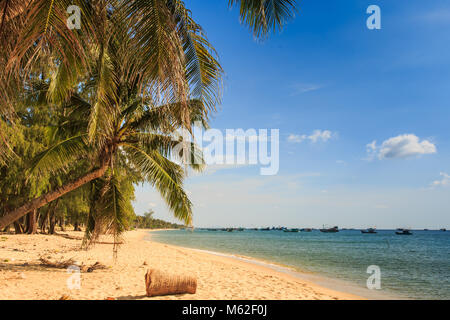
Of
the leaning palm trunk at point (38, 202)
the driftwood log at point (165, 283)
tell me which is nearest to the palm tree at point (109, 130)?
the leaning palm trunk at point (38, 202)

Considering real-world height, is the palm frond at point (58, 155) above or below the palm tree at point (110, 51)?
below

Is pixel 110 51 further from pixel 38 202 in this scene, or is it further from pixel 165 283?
pixel 165 283

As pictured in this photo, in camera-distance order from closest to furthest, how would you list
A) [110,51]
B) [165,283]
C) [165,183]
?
[165,283], [110,51], [165,183]

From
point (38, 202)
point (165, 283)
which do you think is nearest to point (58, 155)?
point (38, 202)

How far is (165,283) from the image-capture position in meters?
6.39

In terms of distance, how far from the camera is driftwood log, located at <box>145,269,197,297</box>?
630cm

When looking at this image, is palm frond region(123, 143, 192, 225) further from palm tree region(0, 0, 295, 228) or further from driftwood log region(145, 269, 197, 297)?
driftwood log region(145, 269, 197, 297)

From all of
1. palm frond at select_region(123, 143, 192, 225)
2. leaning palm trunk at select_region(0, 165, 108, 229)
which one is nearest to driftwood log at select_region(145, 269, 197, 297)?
palm frond at select_region(123, 143, 192, 225)

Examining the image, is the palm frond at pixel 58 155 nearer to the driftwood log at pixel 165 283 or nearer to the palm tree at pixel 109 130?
the palm tree at pixel 109 130

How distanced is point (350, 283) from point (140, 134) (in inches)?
448

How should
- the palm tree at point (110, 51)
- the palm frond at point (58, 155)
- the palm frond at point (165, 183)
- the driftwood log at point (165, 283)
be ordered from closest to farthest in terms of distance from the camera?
1. the palm tree at point (110, 51)
2. the driftwood log at point (165, 283)
3. the palm frond at point (58, 155)
4. the palm frond at point (165, 183)

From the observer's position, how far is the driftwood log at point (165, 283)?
6.30 metres
